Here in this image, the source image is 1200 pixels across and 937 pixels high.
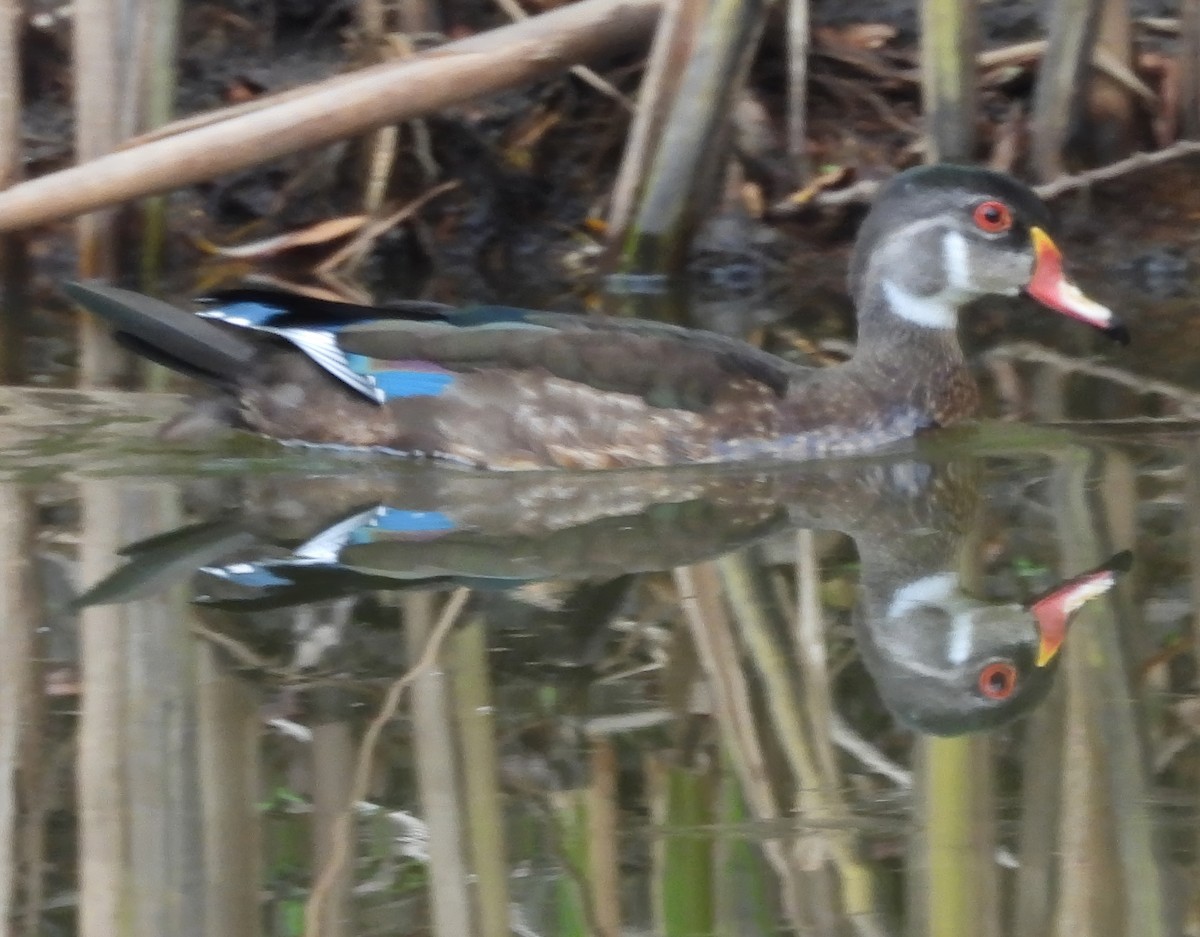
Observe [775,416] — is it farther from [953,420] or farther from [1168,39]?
[1168,39]

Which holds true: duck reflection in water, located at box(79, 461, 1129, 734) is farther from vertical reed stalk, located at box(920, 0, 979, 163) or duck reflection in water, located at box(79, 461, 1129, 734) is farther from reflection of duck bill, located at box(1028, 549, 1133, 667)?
vertical reed stalk, located at box(920, 0, 979, 163)

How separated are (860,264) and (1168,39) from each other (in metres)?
4.32

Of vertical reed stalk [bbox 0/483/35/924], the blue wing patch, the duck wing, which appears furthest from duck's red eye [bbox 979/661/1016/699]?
the blue wing patch

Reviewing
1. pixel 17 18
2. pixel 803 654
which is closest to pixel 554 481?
pixel 803 654

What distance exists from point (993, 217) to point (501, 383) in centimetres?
137

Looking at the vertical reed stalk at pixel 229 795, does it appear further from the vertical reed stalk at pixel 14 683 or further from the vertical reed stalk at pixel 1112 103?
the vertical reed stalk at pixel 1112 103

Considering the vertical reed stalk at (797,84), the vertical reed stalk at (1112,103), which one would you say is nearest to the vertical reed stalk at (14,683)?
the vertical reed stalk at (797,84)

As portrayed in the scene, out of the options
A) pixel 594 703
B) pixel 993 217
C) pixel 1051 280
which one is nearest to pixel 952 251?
pixel 993 217

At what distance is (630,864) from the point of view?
9.15ft

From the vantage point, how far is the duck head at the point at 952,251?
567 cm

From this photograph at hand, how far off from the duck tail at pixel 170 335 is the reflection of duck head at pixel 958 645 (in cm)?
184

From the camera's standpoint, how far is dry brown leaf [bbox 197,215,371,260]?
356 inches

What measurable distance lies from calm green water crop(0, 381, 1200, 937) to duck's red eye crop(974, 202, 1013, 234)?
2.24 ft

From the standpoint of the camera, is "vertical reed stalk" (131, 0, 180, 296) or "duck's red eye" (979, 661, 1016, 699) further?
"vertical reed stalk" (131, 0, 180, 296)
